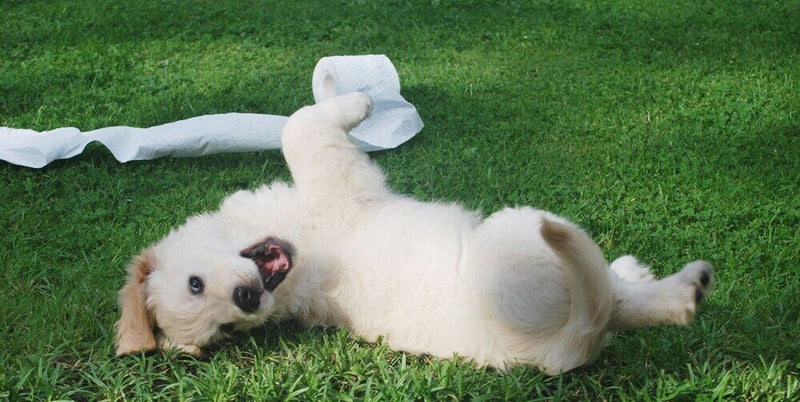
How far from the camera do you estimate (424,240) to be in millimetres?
3266

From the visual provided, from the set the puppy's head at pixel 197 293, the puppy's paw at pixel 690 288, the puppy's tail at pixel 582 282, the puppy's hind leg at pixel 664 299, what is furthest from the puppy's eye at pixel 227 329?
the puppy's paw at pixel 690 288

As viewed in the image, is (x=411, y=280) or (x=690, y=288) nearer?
(x=690, y=288)

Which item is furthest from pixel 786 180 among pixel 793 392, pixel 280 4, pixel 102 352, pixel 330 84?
pixel 280 4

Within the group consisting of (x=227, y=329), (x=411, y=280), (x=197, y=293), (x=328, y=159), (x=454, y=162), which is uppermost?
(x=328, y=159)

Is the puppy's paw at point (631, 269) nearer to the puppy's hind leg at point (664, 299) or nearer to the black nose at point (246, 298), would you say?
the puppy's hind leg at point (664, 299)

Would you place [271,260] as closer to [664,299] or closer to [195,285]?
[195,285]

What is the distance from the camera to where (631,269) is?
11.7ft

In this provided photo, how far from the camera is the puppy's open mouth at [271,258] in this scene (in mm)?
3281

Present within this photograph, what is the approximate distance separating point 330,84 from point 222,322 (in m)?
2.15

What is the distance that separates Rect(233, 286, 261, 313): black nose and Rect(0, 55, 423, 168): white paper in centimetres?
183

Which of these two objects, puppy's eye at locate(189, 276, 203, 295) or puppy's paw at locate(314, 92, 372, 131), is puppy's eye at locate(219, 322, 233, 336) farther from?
puppy's paw at locate(314, 92, 372, 131)

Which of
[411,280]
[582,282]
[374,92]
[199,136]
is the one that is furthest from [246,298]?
[374,92]

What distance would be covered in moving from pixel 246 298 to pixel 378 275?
51cm

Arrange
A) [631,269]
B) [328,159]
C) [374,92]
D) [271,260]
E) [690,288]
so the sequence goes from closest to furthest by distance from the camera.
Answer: [690,288] → [271,260] → [328,159] → [631,269] → [374,92]
